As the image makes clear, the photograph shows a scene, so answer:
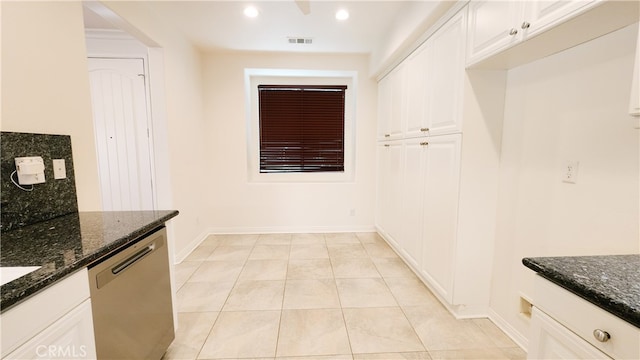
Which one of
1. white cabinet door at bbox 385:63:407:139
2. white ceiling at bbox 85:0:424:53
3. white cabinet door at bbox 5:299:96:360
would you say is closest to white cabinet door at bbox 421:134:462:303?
white cabinet door at bbox 385:63:407:139

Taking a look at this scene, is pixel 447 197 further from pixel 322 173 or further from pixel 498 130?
pixel 322 173

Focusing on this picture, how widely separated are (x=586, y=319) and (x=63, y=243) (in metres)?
1.82

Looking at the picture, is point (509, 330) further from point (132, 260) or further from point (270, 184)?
point (270, 184)

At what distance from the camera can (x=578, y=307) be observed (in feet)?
2.59

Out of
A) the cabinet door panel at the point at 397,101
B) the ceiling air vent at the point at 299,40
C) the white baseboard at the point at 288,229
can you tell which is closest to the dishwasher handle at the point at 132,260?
the cabinet door panel at the point at 397,101

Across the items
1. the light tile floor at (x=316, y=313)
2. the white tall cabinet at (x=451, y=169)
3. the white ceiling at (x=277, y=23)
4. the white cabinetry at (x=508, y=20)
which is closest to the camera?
the white cabinetry at (x=508, y=20)

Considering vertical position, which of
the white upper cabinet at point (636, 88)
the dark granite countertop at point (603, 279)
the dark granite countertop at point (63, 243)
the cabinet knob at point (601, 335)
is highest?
the white upper cabinet at point (636, 88)

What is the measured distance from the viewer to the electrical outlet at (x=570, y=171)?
1.38 metres

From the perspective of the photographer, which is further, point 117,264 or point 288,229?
point 288,229

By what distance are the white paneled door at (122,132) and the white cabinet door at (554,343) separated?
3.37 meters

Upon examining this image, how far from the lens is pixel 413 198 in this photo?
264cm

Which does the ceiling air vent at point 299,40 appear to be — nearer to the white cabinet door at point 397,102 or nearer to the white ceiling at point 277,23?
the white ceiling at point 277,23

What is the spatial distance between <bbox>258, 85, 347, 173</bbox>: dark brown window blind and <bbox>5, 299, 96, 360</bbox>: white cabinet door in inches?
125

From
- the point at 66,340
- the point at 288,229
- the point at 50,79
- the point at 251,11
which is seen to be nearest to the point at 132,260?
the point at 66,340
